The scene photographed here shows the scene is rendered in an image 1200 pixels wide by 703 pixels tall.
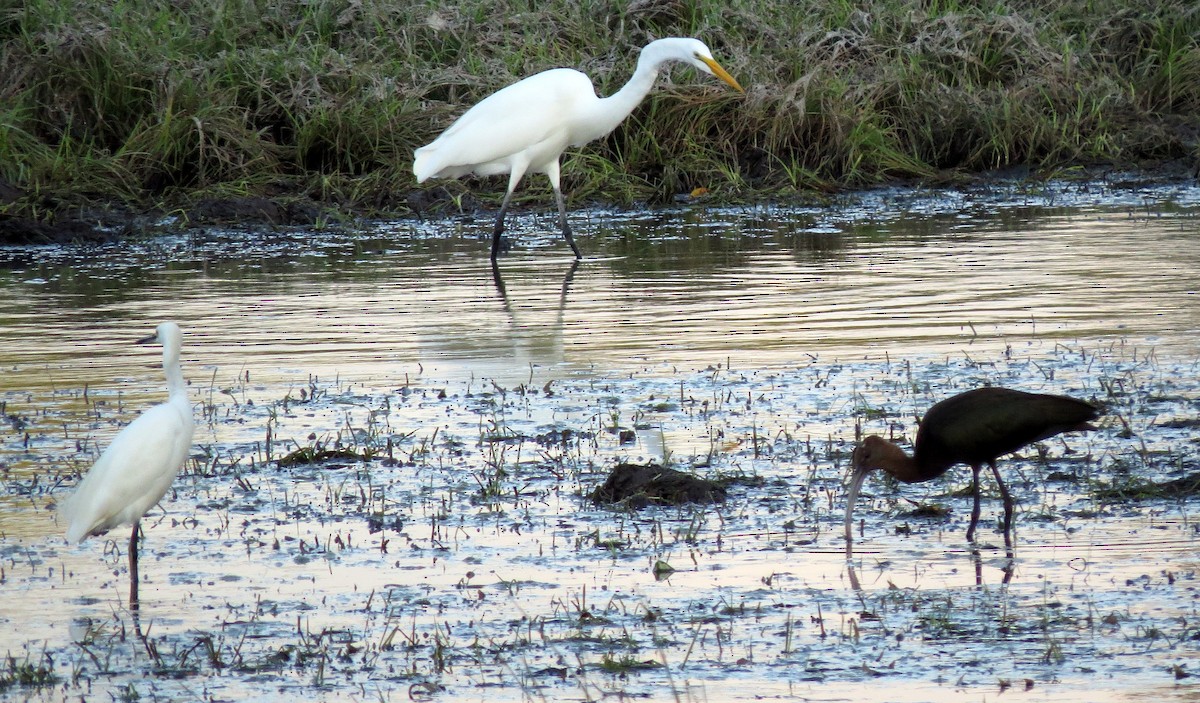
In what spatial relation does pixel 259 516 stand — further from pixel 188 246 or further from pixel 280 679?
pixel 188 246

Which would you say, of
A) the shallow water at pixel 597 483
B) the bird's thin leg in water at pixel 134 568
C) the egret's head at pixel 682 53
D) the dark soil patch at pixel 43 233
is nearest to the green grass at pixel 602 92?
the dark soil patch at pixel 43 233

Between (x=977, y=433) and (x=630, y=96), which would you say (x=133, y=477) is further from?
(x=630, y=96)

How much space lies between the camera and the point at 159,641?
4438 millimetres

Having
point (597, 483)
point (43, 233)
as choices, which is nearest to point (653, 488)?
point (597, 483)

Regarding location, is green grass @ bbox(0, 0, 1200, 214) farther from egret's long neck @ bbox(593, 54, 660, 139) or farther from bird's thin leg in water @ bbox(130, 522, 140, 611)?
bird's thin leg in water @ bbox(130, 522, 140, 611)

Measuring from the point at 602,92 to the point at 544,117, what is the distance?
146 inches

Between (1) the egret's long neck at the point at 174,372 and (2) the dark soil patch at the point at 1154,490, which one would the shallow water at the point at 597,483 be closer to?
(2) the dark soil patch at the point at 1154,490

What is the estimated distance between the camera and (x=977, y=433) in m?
5.08

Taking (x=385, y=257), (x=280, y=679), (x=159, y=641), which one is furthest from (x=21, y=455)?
(x=385, y=257)

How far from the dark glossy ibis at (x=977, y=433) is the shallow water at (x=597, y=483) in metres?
0.18

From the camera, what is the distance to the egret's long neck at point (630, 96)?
39.6 feet

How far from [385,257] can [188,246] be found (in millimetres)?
1881

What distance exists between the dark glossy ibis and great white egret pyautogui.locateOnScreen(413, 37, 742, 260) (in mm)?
6871

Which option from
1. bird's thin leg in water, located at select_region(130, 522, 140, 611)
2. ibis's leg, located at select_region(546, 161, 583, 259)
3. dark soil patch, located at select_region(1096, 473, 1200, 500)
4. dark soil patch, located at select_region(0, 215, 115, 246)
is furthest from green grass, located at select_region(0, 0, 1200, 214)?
dark soil patch, located at select_region(1096, 473, 1200, 500)
